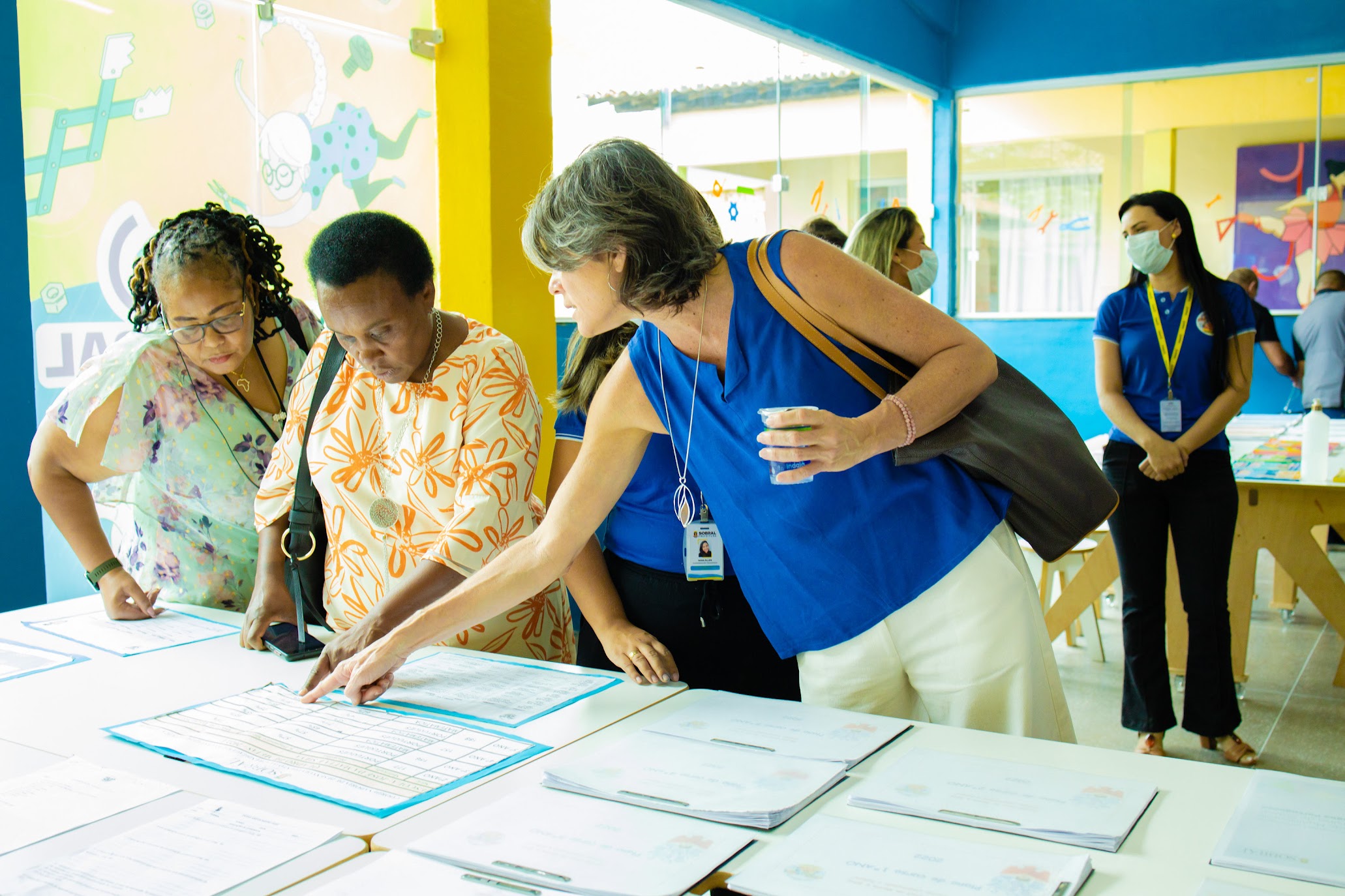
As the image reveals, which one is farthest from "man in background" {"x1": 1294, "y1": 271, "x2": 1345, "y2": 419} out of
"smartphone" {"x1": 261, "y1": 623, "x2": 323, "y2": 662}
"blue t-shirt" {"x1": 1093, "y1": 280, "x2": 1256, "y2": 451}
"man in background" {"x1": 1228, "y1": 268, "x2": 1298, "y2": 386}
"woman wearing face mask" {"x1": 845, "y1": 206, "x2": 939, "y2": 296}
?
"smartphone" {"x1": 261, "y1": 623, "x2": 323, "y2": 662}

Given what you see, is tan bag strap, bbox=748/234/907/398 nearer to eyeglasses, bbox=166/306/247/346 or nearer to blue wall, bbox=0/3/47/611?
eyeglasses, bbox=166/306/247/346

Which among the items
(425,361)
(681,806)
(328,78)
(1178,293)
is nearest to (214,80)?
(328,78)

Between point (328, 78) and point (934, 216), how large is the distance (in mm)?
5817

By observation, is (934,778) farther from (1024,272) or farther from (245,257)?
(1024,272)

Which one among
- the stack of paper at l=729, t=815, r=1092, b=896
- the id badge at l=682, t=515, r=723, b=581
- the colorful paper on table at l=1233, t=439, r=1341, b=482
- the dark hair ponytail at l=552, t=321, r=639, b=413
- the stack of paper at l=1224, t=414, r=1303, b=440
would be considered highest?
the dark hair ponytail at l=552, t=321, r=639, b=413

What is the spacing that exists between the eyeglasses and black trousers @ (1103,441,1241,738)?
9.50ft

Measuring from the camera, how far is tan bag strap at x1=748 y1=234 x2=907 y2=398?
1.49 metres

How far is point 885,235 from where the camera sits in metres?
3.54

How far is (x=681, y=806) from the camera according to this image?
3.87 feet

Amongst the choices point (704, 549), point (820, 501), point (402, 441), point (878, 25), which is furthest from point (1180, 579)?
point (878, 25)

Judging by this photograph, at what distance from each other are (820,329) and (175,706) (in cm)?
114

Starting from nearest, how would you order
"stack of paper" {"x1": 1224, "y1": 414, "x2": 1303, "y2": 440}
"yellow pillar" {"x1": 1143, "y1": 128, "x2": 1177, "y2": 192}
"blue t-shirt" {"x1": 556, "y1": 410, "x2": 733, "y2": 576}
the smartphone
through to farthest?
the smartphone
"blue t-shirt" {"x1": 556, "y1": 410, "x2": 733, "y2": 576}
"stack of paper" {"x1": 1224, "y1": 414, "x2": 1303, "y2": 440}
"yellow pillar" {"x1": 1143, "y1": 128, "x2": 1177, "y2": 192}

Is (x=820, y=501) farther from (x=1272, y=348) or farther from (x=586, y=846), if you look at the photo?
(x=1272, y=348)

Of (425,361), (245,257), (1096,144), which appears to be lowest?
(425,361)
